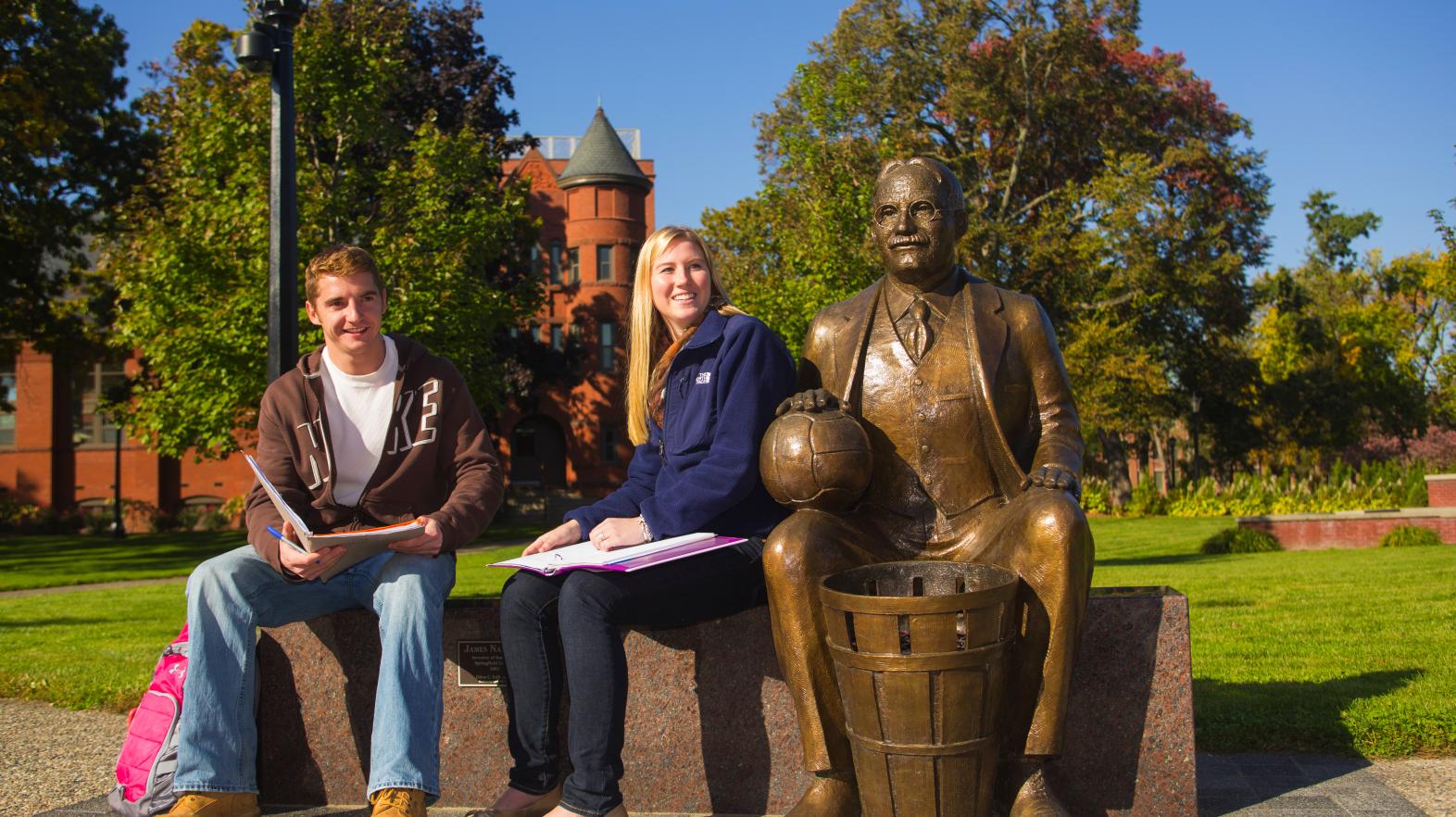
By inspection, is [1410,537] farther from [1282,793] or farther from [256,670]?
[256,670]

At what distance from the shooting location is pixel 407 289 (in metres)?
16.6

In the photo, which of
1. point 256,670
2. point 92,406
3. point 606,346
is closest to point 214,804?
point 256,670

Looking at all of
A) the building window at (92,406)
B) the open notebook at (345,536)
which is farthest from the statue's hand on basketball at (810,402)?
the building window at (92,406)

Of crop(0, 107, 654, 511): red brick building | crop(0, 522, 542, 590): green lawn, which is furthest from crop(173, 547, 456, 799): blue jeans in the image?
crop(0, 107, 654, 511): red brick building

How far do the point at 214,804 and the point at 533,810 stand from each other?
1009 mm

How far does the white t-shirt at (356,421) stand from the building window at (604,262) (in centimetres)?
3832

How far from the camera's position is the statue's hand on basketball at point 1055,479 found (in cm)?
355

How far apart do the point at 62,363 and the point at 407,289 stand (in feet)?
37.9

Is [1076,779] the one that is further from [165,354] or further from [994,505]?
[165,354]

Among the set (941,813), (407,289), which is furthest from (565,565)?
(407,289)

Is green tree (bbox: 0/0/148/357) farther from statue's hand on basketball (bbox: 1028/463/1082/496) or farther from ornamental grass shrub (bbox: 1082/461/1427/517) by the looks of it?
ornamental grass shrub (bbox: 1082/461/1427/517)

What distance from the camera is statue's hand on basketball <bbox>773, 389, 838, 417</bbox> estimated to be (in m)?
3.73

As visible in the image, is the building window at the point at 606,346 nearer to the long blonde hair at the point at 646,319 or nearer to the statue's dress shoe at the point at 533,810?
the long blonde hair at the point at 646,319

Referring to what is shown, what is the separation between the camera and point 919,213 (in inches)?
158
